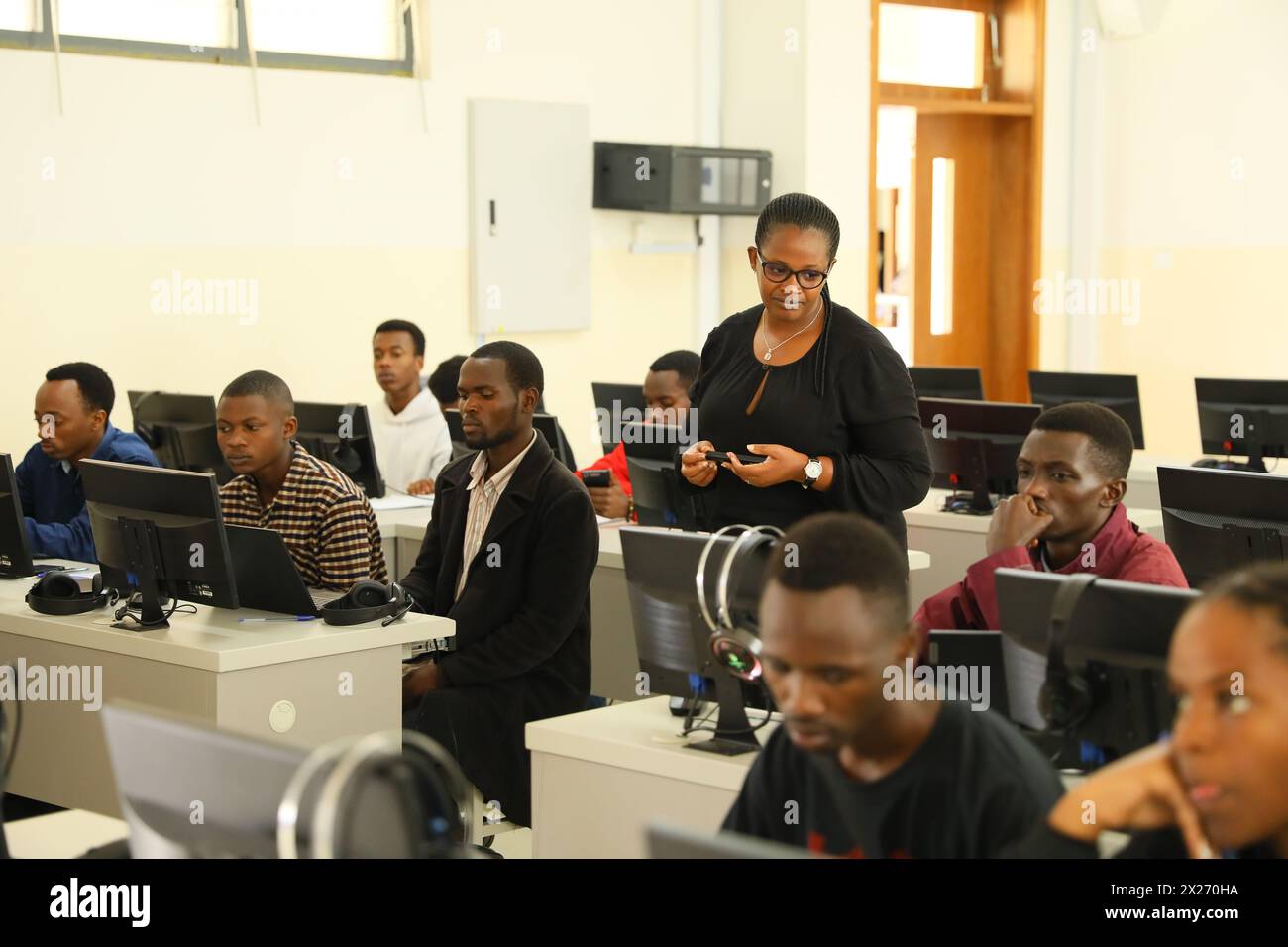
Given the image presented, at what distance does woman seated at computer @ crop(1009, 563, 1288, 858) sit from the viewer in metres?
1.30

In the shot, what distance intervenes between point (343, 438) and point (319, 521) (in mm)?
1538

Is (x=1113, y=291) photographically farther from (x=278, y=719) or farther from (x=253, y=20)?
(x=278, y=719)

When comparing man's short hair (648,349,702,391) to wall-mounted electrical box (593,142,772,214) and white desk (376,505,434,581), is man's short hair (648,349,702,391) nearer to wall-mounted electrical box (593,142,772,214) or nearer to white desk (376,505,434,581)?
white desk (376,505,434,581)

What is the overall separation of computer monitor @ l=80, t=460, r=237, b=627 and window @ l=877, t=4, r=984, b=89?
6.42m

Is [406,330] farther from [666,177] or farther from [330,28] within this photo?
[666,177]

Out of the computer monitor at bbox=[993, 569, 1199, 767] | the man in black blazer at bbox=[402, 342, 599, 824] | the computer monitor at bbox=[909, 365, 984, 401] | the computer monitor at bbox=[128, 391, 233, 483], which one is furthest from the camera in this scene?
the computer monitor at bbox=[909, 365, 984, 401]

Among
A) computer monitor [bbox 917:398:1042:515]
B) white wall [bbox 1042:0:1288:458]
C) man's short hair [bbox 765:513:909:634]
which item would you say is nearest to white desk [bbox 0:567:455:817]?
man's short hair [bbox 765:513:909:634]

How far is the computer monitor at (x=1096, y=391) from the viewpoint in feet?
18.8

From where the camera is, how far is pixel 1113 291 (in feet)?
31.5

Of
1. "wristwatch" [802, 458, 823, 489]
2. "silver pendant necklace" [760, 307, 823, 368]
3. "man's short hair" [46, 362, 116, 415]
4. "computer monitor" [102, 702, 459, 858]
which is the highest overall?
"silver pendant necklace" [760, 307, 823, 368]

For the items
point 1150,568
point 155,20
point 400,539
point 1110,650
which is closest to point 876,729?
point 1110,650

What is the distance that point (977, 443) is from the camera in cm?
530
